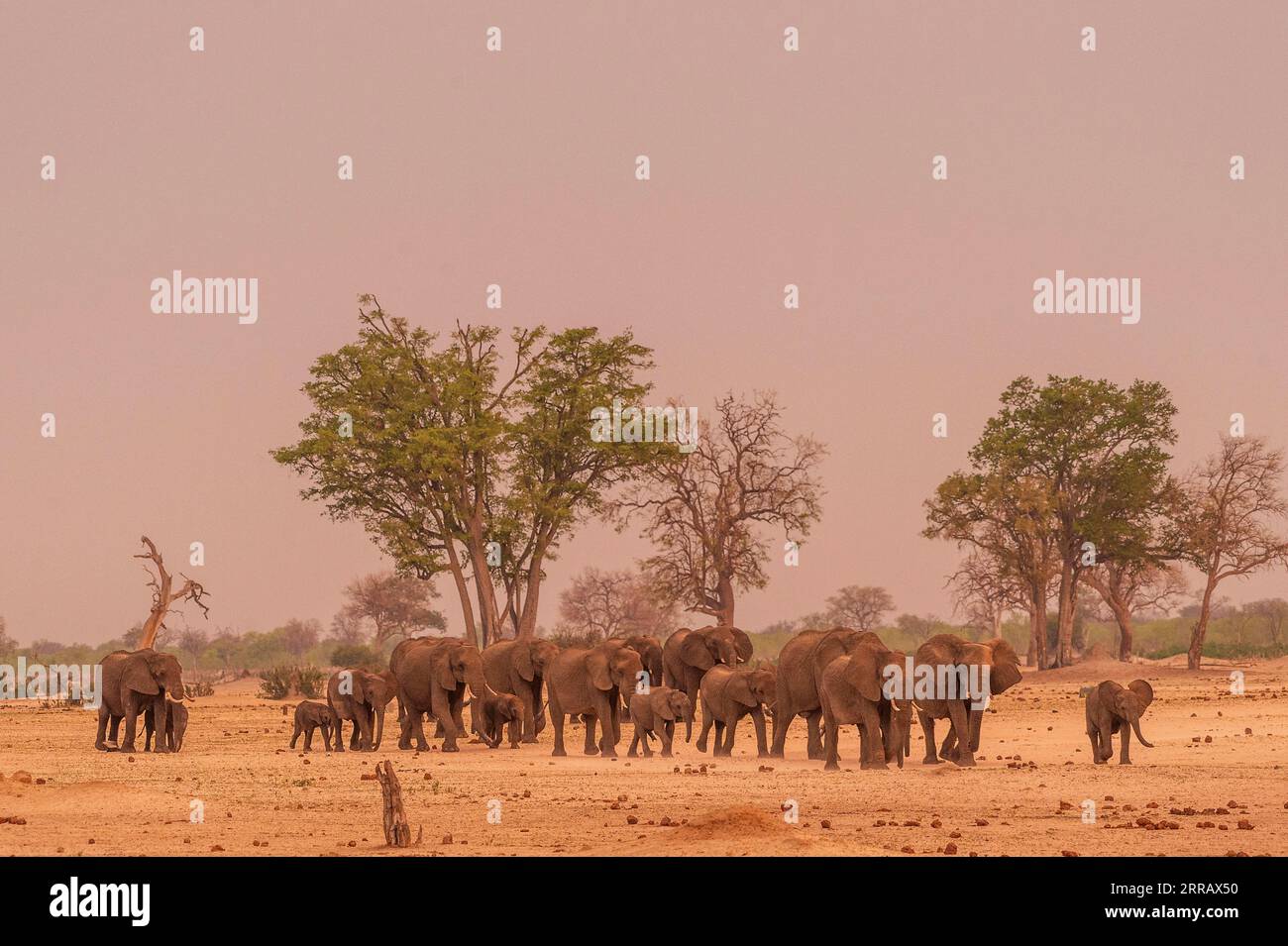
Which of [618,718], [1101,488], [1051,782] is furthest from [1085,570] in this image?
[1051,782]

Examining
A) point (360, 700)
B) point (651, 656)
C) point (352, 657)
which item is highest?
point (651, 656)

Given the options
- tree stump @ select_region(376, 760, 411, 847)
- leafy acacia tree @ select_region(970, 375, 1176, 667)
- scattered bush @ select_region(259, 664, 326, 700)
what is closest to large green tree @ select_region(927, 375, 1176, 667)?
leafy acacia tree @ select_region(970, 375, 1176, 667)

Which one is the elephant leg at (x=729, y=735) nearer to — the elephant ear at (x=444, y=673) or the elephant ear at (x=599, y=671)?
the elephant ear at (x=599, y=671)

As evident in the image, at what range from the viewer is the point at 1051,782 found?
26.4m

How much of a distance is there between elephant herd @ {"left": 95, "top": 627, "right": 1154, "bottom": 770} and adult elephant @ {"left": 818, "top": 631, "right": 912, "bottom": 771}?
0.02m

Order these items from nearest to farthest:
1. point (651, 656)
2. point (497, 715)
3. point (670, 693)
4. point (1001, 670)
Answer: point (1001, 670)
point (670, 693)
point (497, 715)
point (651, 656)

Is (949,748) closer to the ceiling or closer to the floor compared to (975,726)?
closer to the floor

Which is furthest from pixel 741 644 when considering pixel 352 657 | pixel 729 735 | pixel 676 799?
pixel 352 657

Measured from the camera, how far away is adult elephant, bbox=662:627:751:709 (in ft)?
132

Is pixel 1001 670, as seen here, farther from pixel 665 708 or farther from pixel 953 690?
pixel 665 708

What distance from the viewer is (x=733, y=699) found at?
112 feet

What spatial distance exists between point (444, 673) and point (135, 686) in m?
6.26
